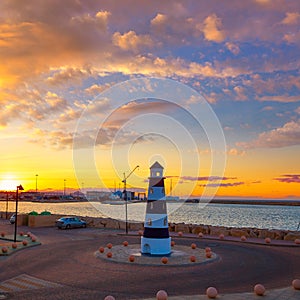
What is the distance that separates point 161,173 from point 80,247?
31.0 ft

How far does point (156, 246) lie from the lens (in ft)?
90.3

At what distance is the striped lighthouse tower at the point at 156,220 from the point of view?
90.6 ft

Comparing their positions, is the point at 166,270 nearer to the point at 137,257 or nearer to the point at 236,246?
the point at 137,257

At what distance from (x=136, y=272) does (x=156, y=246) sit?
5.78 m

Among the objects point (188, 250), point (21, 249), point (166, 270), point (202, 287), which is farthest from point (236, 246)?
point (21, 249)

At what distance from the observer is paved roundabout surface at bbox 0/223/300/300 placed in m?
17.8

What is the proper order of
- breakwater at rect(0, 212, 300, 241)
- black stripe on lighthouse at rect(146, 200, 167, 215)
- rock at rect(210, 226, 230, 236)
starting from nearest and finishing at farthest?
1. black stripe on lighthouse at rect(146, 200, 167, 215)
2. breakwater at rect(0, 212, 300, 241)
3. rock at rect(210, 226, 230, 236)

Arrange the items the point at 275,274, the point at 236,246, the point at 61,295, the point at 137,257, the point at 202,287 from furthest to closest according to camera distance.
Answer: the point at 236,246
the point at 137,257
the point at 275,274
the point at 202,287
the point at 61,295

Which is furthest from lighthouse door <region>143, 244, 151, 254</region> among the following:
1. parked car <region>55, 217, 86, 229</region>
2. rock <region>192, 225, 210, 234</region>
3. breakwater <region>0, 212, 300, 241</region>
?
parked car <region>55, 217, 86, 229</region>

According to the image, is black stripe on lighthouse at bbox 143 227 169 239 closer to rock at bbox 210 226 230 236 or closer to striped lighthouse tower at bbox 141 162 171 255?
striped lighthouse tower at bbox 141 162 171 255

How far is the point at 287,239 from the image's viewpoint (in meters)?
36.7

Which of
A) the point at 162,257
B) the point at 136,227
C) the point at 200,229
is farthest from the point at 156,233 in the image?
the point at 136,227

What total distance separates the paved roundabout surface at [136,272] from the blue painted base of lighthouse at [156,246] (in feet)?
10.6

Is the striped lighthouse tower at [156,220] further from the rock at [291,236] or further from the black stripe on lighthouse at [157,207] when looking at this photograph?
the rock at [291,236]
